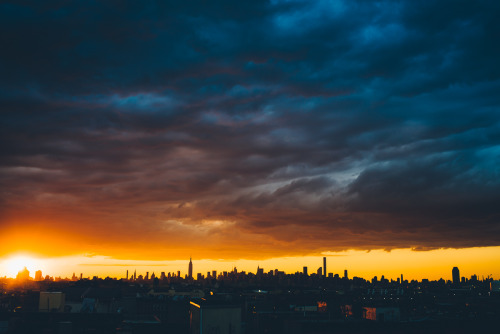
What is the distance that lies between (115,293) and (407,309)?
91.6 m

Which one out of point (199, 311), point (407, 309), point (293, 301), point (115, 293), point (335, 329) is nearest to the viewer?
point (335, 329)

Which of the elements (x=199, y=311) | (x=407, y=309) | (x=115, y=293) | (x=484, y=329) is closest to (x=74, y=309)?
(x=115, y=293)

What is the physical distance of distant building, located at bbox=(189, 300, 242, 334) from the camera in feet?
304

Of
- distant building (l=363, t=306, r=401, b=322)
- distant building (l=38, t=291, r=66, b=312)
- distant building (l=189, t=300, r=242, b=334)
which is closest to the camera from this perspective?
distant building (l=189, t=300, r=242, b=334)

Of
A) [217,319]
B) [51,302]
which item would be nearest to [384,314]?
[217,319]

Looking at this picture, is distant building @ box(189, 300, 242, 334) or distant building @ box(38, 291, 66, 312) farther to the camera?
distant building @ box(38, 291, 66, 312)

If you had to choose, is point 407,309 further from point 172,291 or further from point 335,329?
point 172,291

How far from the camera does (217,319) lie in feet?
307

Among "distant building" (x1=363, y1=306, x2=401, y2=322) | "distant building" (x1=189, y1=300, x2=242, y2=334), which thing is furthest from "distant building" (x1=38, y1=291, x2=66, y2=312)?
"distant building" (x1=363, y1=306, x2=401, y2=322)

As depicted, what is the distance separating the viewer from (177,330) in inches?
4313

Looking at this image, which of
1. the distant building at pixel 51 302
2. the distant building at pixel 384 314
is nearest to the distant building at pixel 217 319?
the distant building at pixel 384 314

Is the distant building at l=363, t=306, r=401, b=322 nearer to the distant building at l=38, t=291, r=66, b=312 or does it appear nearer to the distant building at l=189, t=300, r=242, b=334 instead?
the distant building at l=189, t=300, r=242, b=334

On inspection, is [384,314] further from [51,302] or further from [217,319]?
[51,302]

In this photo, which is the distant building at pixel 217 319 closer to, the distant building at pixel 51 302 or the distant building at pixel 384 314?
the distant building at pixel 384 314
